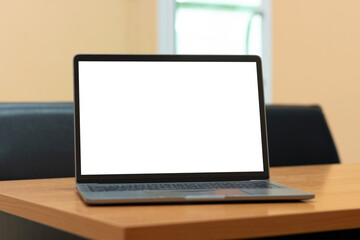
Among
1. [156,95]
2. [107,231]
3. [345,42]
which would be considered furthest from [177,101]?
[345,42]

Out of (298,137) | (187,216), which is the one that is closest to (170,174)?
(187,216)

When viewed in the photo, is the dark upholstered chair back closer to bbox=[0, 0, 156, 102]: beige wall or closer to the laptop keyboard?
the laptop keyboard

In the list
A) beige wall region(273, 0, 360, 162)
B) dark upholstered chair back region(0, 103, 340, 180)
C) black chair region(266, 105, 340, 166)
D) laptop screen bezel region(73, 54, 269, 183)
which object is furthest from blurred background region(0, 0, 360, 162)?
laptop screen bezel region(73, 54, 269, 183)

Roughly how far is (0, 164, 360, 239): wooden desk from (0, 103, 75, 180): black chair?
0.48 meters

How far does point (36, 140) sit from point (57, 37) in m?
1.94

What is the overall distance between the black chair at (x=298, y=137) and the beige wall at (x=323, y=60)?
→ 4.42ft

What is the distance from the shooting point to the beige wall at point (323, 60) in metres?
3.10

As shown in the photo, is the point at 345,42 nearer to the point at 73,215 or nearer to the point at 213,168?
the point at 213,168

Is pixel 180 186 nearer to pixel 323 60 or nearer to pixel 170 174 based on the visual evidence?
pixel 170 174

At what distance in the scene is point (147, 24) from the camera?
344cm

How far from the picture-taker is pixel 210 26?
340 cm

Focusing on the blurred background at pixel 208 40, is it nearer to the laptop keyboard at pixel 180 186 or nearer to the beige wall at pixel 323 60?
the beige wall at pixel 323 60

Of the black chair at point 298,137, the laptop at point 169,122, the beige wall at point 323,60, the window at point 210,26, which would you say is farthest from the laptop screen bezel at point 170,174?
the window at point 210,26

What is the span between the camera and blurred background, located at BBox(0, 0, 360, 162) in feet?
10.3
